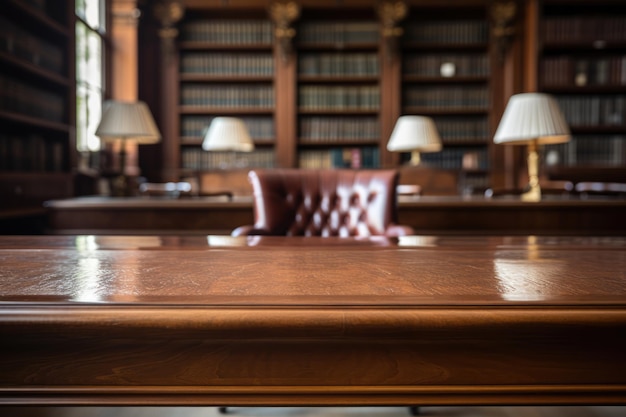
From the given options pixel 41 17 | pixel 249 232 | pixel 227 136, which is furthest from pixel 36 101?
pixel 249 232

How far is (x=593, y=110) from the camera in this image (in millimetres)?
5504

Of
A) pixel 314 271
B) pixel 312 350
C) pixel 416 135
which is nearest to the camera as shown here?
pixel 312 350

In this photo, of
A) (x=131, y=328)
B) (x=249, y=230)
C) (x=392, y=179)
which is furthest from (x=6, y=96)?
(x=131, y=328)

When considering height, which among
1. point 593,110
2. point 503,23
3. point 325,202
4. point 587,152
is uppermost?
point 503,23

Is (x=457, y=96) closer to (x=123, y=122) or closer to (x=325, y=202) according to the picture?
(x=123, y=122)

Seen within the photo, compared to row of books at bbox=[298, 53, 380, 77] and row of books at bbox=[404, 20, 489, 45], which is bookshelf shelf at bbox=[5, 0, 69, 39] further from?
row of books at bbox=[404, 20, 489, 45]

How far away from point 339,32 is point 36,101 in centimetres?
318

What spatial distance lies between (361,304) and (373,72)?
5.31 m

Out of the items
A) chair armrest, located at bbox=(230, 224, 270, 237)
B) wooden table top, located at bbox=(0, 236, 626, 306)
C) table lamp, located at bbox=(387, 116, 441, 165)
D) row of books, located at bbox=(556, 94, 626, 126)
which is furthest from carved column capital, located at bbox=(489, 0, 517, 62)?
wooden table top, located at bbox=(0, 236, 626, 306)

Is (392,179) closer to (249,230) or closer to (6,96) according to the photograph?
(249,230)

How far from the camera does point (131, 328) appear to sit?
2.07 feet

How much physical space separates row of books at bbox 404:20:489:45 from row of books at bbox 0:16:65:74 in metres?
3.45

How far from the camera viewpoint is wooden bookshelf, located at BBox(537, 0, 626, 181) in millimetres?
5367

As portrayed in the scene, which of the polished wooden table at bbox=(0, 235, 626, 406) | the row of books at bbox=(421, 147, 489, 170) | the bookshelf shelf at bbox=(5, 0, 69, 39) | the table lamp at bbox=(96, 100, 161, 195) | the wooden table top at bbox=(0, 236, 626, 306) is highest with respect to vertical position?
the bookshelf shelf at bbox=(5, 0, 69, 39)
